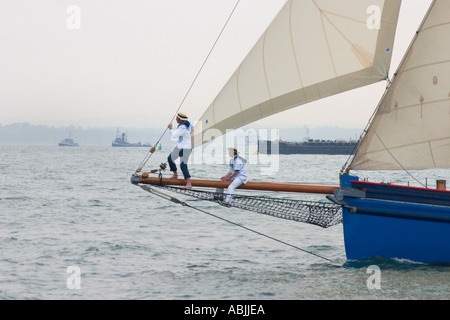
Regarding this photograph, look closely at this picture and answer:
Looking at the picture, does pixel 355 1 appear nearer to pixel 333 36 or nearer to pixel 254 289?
pixel 333 36

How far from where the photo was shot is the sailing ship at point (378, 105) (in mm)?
12523

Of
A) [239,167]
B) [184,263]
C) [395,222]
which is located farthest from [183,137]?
[395,222]

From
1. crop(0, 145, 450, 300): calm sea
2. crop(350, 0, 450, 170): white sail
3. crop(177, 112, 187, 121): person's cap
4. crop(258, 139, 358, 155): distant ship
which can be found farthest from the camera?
crop(258, 139, 358, 155): distant ship

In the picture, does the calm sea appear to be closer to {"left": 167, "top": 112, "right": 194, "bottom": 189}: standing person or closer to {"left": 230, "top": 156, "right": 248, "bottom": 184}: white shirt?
{"left": 230, "top": 156, "right": 248, "bottom": 184}: white shirt

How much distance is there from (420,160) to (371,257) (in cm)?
223

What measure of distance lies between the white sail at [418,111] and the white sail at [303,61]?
1031 millimetres

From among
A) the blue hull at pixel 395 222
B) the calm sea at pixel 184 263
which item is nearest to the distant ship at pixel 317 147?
the calm sea at pixel 184 263

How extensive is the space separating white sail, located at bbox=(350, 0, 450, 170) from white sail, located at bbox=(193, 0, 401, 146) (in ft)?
3.38

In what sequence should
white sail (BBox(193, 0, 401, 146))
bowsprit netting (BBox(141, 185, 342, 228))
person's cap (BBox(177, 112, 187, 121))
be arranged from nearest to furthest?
white sail (BBox(193, 0, 401, 146))
person's cap (BBox(177, 112, 187, 121))
bowsprit netting (BBox(141, 185, 342, 228))

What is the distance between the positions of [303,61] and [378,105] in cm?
203

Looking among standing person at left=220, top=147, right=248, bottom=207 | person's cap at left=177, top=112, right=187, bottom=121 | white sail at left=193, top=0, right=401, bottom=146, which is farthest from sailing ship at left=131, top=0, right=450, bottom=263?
person's cap at left=177, top=112, right=187, bottom=121

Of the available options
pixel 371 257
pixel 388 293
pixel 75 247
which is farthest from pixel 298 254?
pixel 75 247

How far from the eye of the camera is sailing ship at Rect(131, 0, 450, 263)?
1252cm

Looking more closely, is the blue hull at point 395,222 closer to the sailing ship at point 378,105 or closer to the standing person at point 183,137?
the sailing ship at point 378,105
